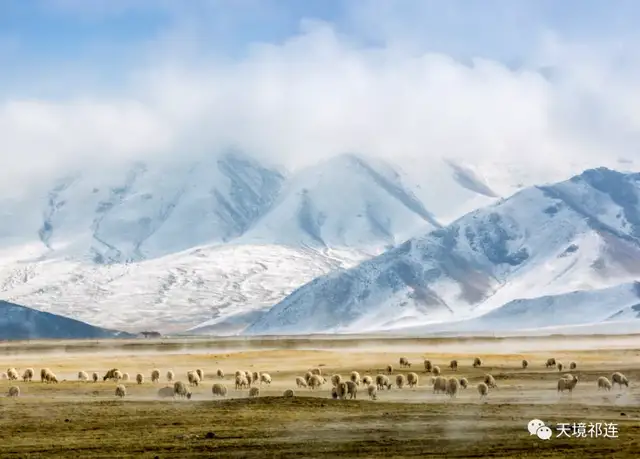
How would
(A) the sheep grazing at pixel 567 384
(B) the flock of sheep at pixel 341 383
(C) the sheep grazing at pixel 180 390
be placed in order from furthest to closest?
1. (A) the sheep grazing at pixel 567 384
2. (C) the sheep grazing at pixel 180 390
3. (B) the flock of sheep at pixel 341 383

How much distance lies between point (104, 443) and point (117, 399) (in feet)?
62.4

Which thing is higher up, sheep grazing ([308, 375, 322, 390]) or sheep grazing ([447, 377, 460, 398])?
sheep grazing ([308, 375, 322, 390])

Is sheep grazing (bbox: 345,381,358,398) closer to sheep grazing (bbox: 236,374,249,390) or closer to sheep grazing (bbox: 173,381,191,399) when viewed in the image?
sheep grazing (bbox: 173,381,191,399)

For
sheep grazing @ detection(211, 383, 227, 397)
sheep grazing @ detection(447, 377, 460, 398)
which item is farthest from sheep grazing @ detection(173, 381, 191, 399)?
sheep grazing @ detection(447, 377, 460, 398)

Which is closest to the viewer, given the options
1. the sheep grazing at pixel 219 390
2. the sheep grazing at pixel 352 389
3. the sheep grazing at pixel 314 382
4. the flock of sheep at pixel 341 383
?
the sheep grazing at pixel 352 389

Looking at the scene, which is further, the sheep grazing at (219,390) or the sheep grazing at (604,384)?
the sheep grazing at (604,384)

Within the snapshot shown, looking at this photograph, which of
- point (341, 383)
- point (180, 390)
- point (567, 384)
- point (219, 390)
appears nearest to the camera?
point (341, 383)

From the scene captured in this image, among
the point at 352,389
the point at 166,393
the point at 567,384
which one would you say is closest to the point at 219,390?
the point at 166,393

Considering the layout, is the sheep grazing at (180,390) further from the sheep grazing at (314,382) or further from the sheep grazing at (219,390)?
the sheep grazing at (314,382)

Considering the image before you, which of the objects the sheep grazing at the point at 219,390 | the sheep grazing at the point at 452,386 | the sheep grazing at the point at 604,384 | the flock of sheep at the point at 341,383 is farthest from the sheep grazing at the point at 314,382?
the sheep grazing at the point at 604,384

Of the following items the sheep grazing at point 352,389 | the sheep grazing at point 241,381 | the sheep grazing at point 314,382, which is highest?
the sheep grazing at point 241,381

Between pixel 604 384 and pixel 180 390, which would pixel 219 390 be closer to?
pixel 180 390

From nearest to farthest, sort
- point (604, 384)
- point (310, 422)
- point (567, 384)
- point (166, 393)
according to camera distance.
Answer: point (310, 422), point (567, 384), point (604, 384), point (166, 393)

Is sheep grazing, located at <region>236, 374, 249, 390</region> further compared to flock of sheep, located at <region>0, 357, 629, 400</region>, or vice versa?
sheep grazing, located at <region>236, 374, 249, 390</region>
